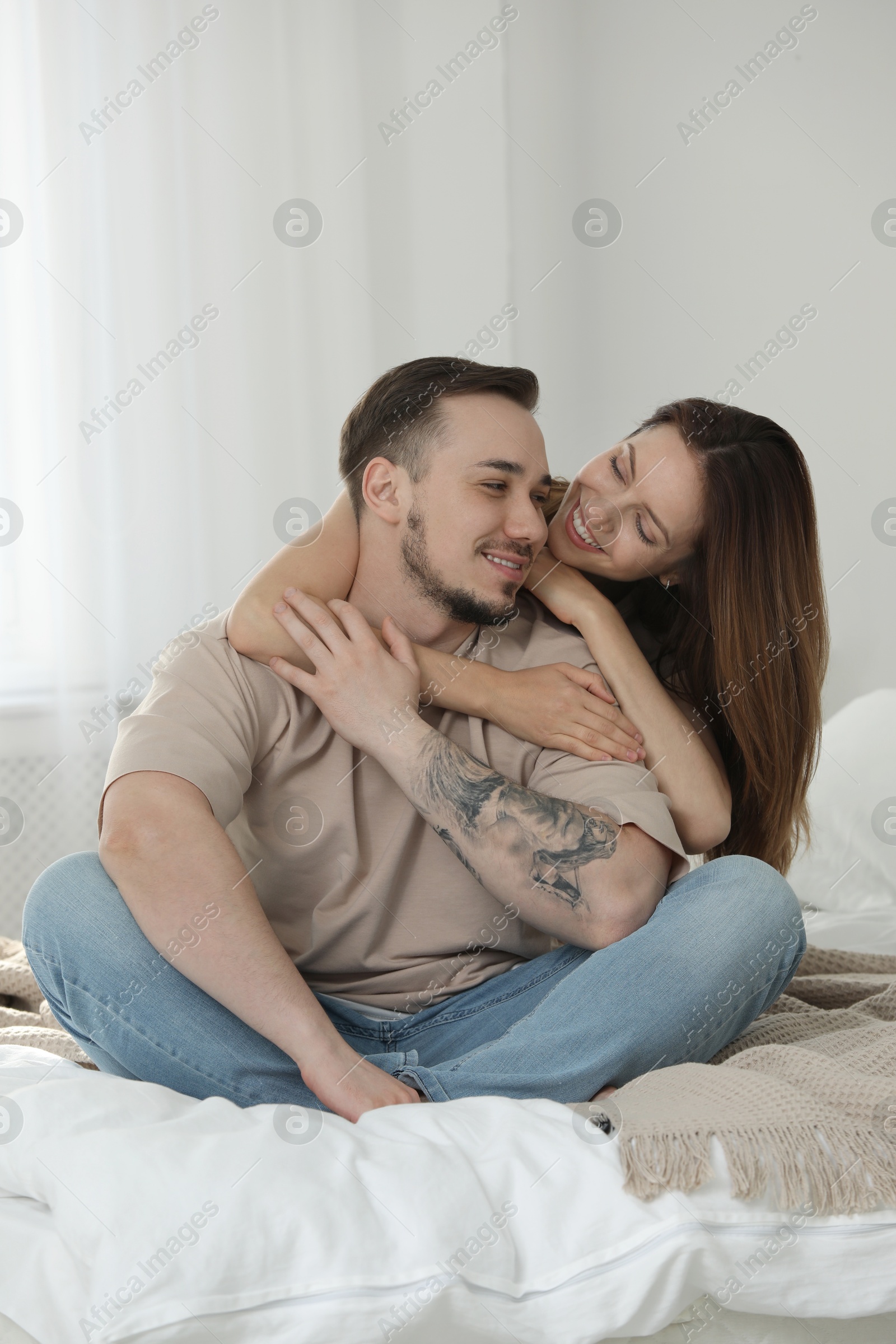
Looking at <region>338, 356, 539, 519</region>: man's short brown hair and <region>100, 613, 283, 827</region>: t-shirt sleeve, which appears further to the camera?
<region>338, 356, 539, 519</region>: man's short brown hair

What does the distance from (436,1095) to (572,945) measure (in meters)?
0.28

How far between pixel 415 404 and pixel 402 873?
615 millimetres

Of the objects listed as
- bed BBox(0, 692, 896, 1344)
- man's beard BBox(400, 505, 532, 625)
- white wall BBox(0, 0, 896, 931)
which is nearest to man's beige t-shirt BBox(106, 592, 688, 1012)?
man's beard BBox(400, 505, 532, 625)

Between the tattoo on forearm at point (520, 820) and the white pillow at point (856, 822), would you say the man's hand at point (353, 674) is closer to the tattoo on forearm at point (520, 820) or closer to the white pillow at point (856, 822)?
the tattoo on forearm at point (520, 820)

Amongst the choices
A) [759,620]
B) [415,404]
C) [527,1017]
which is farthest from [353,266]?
[527,1017]

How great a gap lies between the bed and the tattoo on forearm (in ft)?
0.99

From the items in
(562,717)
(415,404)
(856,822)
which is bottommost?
(856,822)

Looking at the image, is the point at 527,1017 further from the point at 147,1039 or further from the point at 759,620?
the point at 759,620

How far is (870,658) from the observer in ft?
6.90

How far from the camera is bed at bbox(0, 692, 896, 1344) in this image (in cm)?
68

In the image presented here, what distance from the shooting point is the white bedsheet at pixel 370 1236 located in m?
0.68

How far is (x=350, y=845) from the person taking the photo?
1.20 metres

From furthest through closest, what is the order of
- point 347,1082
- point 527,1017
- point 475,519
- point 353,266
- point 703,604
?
point 353,266 < point 703,604 < point 475,519 < point 527,1017 < point 347,1082

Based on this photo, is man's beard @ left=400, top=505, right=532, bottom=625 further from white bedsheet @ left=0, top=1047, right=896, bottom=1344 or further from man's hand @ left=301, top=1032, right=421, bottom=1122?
white bedsheet @ left=0, top=1047, right=896, bottom=1344
